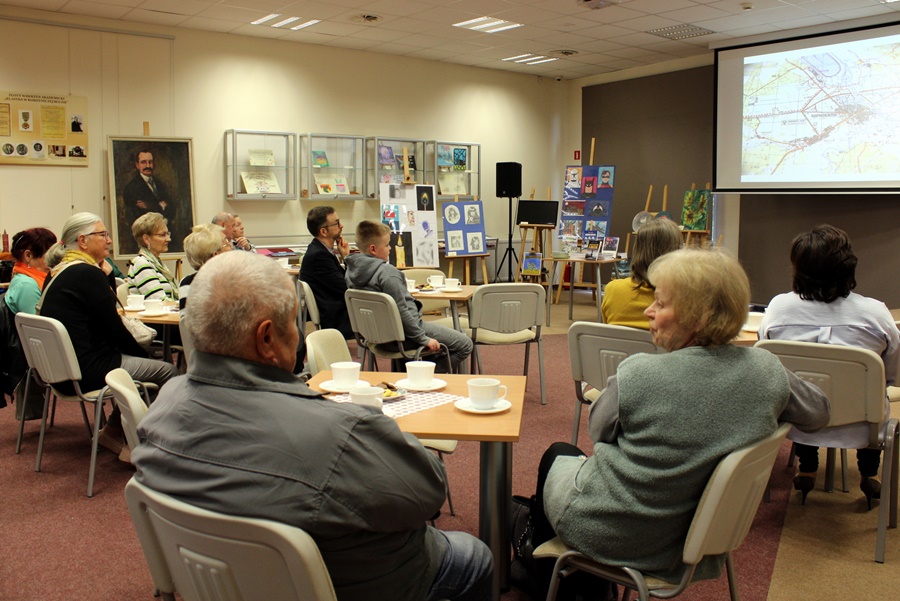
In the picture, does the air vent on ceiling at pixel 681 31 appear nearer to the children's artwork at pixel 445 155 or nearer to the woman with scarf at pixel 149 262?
the children's artwork at pixel 445 155

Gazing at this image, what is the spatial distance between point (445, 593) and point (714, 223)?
893cm

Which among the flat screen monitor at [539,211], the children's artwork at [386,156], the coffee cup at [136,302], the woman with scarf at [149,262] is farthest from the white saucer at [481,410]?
the flat screen monitor at [539,211]

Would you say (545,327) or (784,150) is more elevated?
(784,150)

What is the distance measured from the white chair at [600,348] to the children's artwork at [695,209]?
257 inches

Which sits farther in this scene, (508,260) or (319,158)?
(508,260)

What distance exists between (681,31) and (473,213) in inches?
131

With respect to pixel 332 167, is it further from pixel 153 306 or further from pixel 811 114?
pixel 811 114

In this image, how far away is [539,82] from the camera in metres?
11.7

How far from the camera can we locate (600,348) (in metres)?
3.42

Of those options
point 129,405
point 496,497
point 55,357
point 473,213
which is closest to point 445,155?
point 473,213

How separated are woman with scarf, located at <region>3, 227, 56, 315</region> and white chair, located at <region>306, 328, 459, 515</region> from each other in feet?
6.87

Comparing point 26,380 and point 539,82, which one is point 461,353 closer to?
point 26,380

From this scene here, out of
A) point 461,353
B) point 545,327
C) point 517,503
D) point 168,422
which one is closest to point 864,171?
point 545,327

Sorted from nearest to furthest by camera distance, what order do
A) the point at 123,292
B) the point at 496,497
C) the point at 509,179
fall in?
the point at 496,497, the point at 123,292, the point at 509,179
